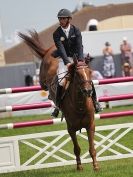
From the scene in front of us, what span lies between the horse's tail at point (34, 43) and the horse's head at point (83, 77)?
2.77 meters

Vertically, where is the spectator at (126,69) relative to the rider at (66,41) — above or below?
below

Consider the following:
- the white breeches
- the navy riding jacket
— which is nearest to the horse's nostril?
the navy riding jacket

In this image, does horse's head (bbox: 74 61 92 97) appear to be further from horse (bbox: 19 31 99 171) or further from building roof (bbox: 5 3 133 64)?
building roof (bbox: 5 3 133 64)

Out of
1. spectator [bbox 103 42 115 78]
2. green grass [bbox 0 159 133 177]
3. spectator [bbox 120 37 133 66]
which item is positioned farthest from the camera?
spectator [bbox 120 37 133 66]

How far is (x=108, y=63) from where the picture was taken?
21.5 meters

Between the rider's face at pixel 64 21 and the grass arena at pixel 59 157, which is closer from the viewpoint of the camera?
the rider's face at pixel 64 21

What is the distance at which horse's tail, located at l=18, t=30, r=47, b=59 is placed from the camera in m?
11.1

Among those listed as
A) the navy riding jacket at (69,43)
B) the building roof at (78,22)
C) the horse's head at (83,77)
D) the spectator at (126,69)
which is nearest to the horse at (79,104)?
the horse's head at (83,77)

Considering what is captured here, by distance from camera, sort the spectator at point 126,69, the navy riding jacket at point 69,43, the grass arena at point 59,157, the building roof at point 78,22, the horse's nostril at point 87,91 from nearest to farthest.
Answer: the horse's nostril at point 87,91, the navy riding jacket at point 69,43, the grass arena at point 59,157, the spectator at point 126,69, the building roof at point 78,22

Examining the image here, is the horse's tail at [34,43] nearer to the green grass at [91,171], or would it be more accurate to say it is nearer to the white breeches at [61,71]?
the white breeches at [61,71]

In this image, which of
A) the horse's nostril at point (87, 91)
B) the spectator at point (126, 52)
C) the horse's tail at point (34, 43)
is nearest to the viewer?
the horse's nostril at point (87, 91)

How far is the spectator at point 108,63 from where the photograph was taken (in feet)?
70.2

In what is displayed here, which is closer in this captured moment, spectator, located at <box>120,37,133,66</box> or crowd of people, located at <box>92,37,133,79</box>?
crowd of people, located at <box>92,37,133,79</box>

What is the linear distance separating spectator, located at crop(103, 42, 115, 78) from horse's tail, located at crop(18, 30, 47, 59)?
10.2 metres
